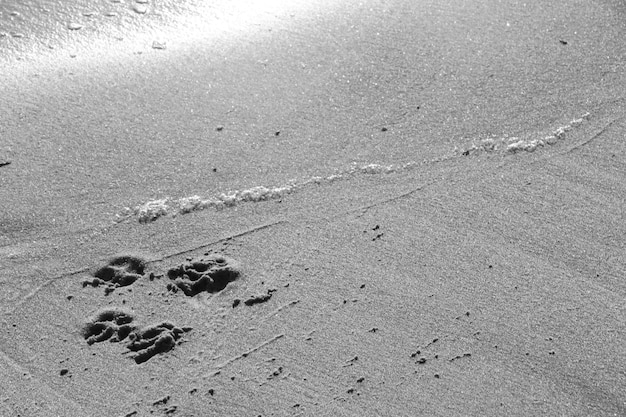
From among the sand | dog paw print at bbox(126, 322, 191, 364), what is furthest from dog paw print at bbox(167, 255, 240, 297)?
dog paw print at bbox(126, 322, 191, 364)

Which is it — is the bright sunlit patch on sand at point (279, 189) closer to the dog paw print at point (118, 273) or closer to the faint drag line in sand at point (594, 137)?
the faint drag line in sand at point (594, 137)

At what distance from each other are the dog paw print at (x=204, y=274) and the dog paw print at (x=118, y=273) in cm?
10

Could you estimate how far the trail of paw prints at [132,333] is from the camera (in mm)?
2611

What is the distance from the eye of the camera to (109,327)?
2.66 meters

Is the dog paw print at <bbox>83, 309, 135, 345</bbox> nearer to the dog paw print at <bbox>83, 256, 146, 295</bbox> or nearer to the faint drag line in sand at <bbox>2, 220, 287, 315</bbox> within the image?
the dog paw print at <bbox>83, 256, 146, 295</bbox>

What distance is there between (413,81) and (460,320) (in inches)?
46.8

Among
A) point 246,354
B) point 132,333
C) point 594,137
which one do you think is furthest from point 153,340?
point 594,137

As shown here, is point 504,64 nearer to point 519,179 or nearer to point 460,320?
point 519,179

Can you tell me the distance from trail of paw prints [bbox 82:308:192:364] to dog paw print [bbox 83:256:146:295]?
0.38 ft

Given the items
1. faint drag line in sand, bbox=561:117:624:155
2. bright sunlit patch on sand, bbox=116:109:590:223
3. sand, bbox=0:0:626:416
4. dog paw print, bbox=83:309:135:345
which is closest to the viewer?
sand, bbox=0:0:626:416

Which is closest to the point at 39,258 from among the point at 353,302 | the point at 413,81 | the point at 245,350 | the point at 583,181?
the point at 245,350

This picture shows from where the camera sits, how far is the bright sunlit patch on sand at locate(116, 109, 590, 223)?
304 centimetres

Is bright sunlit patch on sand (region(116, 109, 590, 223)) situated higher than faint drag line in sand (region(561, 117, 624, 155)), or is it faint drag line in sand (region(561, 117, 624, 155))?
bright sunlit patch on sand (region(116, 109, 590, 223))

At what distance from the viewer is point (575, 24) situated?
12.9ft
